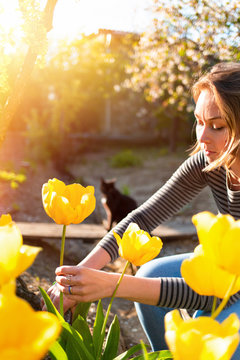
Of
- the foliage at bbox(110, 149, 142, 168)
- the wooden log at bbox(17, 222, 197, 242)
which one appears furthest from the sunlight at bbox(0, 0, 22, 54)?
the foliage at bbox(110, 149, 142, 168)

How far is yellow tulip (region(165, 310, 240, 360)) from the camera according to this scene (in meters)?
0.54

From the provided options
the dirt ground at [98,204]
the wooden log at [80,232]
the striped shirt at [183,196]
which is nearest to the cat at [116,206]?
the wooden log at [80,232]

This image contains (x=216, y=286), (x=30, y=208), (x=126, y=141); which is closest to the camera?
(x=216, y=286)

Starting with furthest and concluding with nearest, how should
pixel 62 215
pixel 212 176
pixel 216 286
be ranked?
pixel 212 176
pixel 62 215
pixel 216 286

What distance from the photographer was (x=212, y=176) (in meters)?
2.01

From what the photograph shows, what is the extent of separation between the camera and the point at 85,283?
1098mm

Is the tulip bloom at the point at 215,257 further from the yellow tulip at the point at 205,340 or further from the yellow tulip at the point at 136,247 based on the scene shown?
the yellow tulip at the point at 136,247

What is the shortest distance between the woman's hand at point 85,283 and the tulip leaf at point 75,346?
0.29 ft

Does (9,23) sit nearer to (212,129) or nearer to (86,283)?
(212,129)

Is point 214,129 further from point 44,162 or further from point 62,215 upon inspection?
point 44,162

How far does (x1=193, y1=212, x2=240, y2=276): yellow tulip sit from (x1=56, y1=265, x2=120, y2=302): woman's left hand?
513mm

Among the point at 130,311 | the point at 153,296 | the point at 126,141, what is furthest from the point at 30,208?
the point at 126,141

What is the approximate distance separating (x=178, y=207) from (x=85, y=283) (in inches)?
39.5

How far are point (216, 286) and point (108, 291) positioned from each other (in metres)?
0.50
